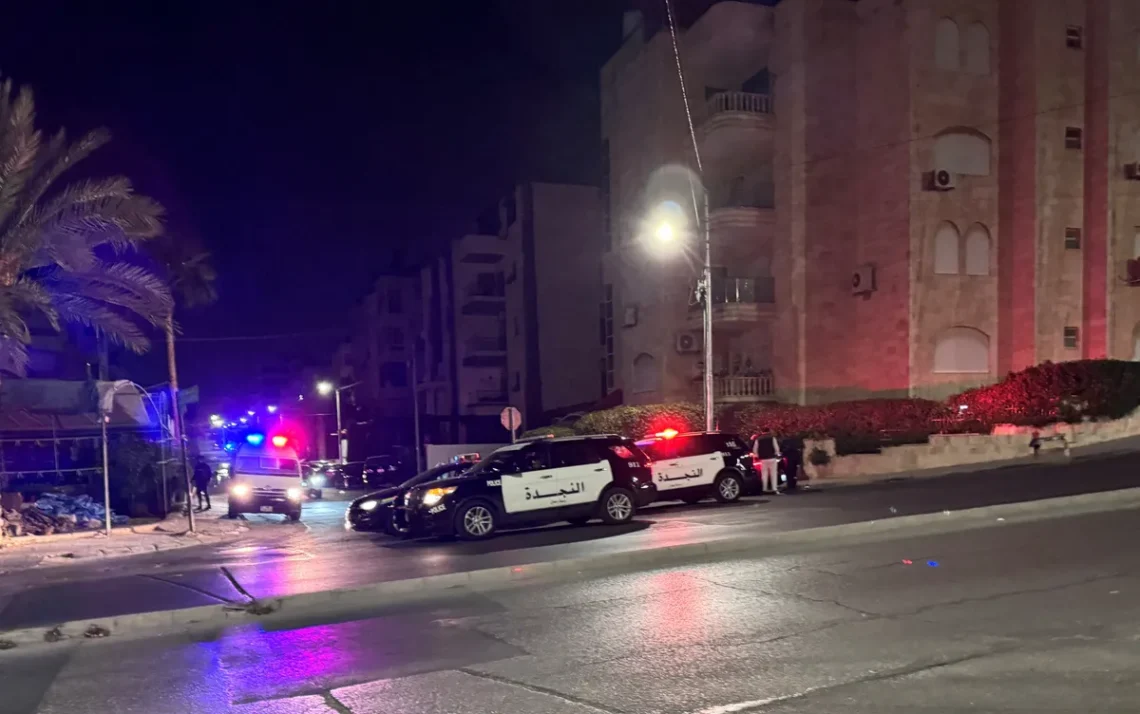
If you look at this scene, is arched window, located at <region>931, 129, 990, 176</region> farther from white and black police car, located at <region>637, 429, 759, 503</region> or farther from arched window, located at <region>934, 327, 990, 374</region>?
white and black police car, located at <region>637, 429, 759, 503</region>

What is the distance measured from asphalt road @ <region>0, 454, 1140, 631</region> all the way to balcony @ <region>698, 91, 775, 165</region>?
14.5 m

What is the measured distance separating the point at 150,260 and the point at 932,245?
22.8 metres

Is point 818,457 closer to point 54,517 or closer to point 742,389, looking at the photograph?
point 742,389

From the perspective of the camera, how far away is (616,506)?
1485cm

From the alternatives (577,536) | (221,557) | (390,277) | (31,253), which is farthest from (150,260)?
(390,277)

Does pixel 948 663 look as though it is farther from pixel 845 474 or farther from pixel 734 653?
pixel 845 474

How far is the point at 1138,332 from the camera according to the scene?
27.8 meters

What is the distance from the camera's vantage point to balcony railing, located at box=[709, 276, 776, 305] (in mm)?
28984

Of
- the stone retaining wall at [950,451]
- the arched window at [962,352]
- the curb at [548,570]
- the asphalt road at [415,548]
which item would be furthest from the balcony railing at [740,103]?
the curb at [548,570]

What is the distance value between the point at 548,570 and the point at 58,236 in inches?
499

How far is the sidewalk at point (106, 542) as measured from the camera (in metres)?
14.3

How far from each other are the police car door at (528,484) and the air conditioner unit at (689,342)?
16964 millimetres

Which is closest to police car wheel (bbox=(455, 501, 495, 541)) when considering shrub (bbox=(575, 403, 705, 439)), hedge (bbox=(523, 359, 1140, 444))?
hedge (bbox=(523, 359, 1140, 444))

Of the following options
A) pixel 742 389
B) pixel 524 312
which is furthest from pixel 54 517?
pixel 524 312
